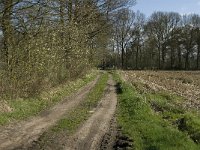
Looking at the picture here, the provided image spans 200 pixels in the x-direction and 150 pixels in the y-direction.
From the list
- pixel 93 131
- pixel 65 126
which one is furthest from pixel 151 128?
pixel 65 126

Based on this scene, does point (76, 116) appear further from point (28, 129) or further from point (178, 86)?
point (178, 86)

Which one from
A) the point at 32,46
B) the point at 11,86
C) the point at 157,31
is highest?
the point at 157,31

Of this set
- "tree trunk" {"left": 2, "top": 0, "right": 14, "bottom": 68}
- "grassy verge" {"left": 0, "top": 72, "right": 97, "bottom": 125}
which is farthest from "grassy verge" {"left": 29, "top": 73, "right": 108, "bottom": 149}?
"tree trunk" {"left": 2, "top": 0, "right": 14, "bottom": 68}

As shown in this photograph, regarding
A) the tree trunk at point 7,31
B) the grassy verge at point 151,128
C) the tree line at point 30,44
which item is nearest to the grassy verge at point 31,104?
the tree line at point 30,44

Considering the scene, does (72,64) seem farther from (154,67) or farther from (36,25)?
(154,67)

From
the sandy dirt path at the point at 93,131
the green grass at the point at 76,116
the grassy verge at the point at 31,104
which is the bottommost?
the sandy dirt path at the point at 93,131

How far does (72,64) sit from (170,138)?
23.1 m

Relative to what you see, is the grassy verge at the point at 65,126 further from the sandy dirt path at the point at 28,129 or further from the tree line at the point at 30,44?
the tree line at the point at 30,44

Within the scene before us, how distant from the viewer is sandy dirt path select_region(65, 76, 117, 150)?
1205 cm

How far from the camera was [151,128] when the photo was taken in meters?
14.0

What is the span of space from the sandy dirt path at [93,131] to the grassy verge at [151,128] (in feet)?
1.75

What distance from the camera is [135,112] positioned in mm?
17922

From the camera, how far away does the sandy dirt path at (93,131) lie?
12047mm

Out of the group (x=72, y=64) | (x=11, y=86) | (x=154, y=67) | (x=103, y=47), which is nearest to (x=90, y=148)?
(x=11, y=86)
